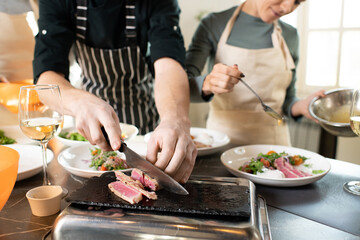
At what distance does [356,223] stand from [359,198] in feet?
0.60

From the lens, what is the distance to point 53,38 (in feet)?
5.64

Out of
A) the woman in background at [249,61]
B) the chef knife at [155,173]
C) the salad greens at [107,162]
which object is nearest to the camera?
the chef knife at [155,173]

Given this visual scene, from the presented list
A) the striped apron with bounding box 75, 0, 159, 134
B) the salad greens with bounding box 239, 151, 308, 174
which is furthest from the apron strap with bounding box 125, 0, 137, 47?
the salad greens with bounding box 239, 151, 308, 174

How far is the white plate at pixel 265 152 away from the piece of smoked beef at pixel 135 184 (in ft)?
1.33

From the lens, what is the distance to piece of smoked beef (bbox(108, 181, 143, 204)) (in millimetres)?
861

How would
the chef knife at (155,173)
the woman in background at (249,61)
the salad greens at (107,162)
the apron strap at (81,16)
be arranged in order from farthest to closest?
the woman in background at (249,61)
the apron strap at (81,16)
the salad greens at (107,162)
the chef knife at (155,173)

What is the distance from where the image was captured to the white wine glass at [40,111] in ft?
3.43

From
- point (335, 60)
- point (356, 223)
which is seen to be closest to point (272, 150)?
A: point (356, 223)

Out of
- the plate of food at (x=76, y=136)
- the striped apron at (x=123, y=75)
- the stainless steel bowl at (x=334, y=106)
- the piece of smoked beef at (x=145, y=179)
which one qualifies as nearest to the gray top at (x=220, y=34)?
the striped apron at (x=123, y=75)

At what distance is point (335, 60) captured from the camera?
3662 mm

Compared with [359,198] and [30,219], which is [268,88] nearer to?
[359,198]

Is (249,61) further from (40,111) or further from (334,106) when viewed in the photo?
(40,111)

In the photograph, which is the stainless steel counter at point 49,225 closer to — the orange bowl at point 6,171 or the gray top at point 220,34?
the orange bowl at point 6,171

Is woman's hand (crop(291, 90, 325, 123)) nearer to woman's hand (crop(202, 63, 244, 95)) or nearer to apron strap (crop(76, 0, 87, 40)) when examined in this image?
woman's hand (crop(202, 63, 244, 95))
